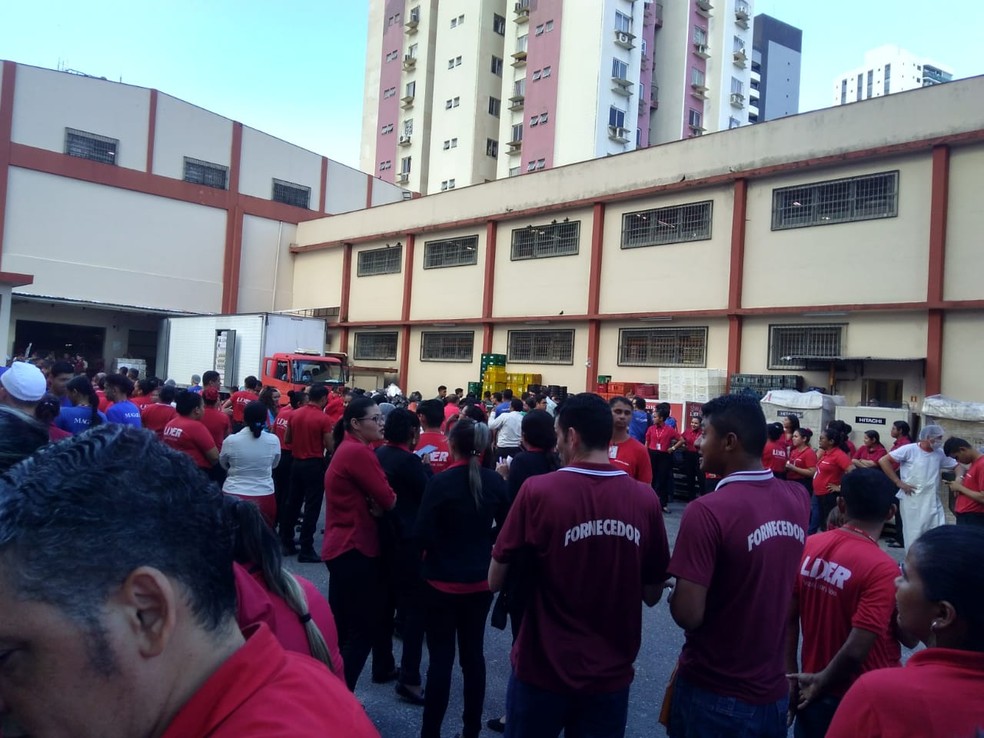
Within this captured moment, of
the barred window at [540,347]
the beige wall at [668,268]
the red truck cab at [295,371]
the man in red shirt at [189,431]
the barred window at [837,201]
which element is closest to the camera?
the man in red shirt at [189,431]

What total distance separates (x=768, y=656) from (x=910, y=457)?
803cm

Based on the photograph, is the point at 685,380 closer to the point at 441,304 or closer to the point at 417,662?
the point at 441,304

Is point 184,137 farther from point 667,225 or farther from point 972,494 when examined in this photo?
point 972,494

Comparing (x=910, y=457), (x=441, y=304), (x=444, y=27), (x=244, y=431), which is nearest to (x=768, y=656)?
(x=244, y=431)

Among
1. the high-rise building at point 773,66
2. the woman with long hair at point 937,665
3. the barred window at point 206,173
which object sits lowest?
the woman with long hair at point 937,665

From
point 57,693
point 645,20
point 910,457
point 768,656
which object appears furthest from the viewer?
point 645,20

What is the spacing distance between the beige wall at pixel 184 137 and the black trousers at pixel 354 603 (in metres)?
28.9

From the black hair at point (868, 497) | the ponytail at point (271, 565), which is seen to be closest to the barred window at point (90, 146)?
the ponytail at point (271, 565)

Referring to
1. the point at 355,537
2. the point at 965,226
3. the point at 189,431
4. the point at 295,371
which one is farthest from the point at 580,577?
the point at 295,371

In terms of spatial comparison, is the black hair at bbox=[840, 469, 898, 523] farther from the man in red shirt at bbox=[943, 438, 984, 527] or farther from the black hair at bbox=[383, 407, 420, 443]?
the man in red shirt at bbox=[943, 438, 984, 527]

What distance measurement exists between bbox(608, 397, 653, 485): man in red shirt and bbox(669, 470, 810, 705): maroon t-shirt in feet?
10.0

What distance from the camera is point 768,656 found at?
9.13 feet

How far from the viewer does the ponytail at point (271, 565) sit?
1.78 meters

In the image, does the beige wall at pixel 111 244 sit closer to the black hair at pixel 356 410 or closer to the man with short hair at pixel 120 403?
the man with short hair at pixel 120 403
